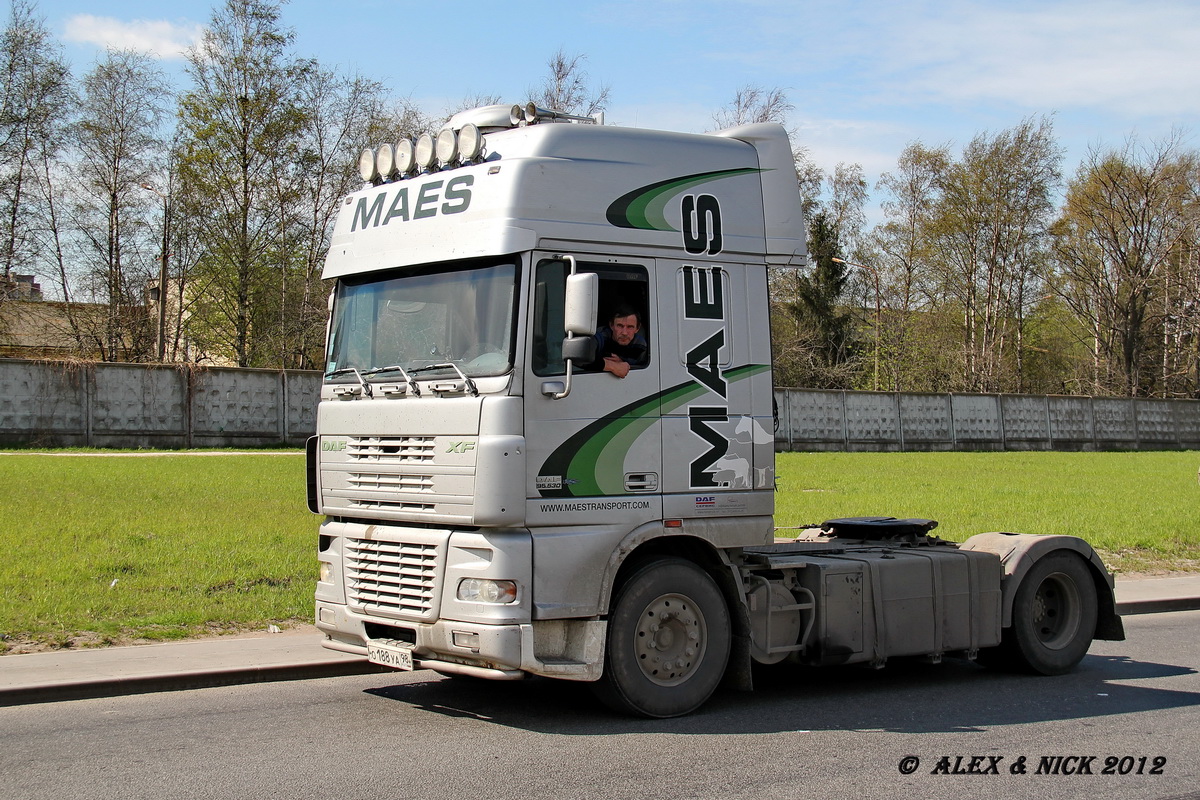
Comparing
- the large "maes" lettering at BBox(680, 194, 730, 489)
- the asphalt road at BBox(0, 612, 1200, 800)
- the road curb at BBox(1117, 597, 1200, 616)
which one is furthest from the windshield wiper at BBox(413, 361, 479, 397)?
the road curb at BBox(1117, 597, 1200, 616)

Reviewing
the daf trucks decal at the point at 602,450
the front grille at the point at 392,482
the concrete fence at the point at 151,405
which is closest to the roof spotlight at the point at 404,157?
the front grille at the point at 392,482

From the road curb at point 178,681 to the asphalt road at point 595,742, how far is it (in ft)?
0.37

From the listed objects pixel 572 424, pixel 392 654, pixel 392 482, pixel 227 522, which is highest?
pixel 572 424

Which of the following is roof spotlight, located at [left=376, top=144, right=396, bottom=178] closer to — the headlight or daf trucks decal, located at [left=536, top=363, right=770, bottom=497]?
daf trucks decal, located at [left=536, top=363, right=770, bottom=497]

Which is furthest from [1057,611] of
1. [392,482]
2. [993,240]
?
[993,240]

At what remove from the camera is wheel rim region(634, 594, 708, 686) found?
7.30 m

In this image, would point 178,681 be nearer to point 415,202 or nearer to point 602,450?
point 602,450

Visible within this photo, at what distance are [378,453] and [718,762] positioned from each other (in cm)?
290

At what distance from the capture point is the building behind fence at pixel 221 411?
101 feet

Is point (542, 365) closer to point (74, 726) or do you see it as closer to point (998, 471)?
point (74, 726)

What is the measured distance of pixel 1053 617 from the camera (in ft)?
31.4

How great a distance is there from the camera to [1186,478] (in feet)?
104

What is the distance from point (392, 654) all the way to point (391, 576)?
49 centimetres

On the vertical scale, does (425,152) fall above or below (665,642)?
above
